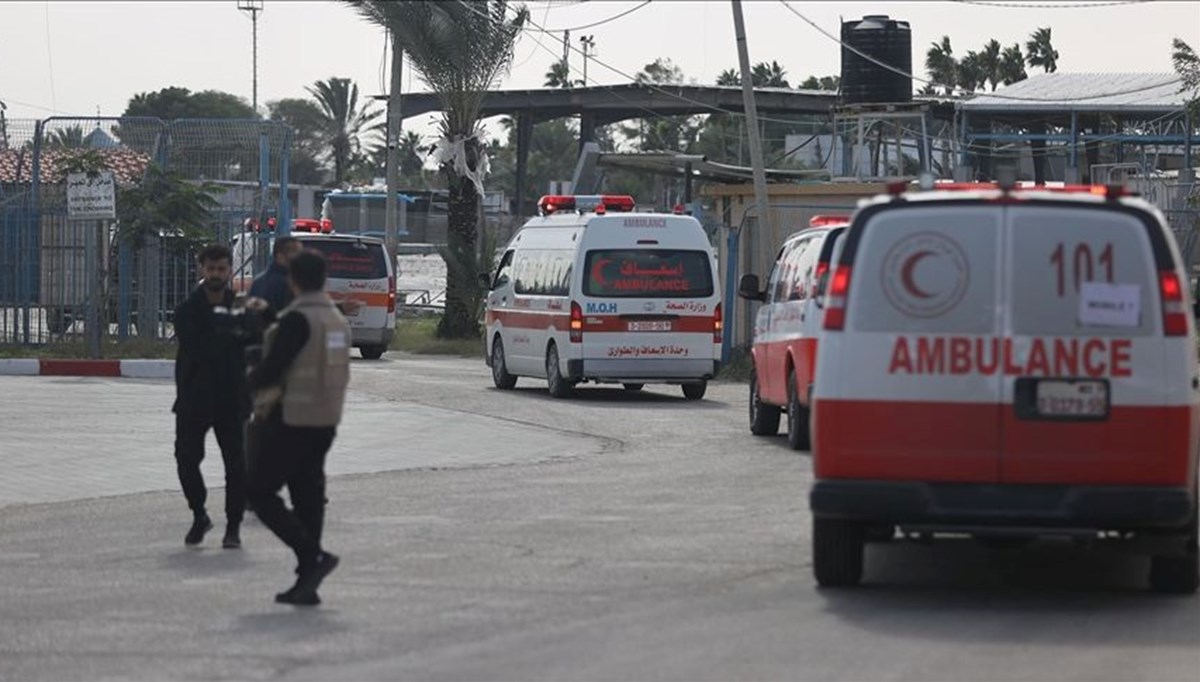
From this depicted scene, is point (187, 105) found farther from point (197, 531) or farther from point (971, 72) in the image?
point (197, 531)

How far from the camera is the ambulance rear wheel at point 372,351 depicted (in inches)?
1412

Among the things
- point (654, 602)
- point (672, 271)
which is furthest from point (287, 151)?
point (654, 602)

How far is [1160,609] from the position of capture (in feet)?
33.9

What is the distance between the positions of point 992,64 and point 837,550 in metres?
67.6

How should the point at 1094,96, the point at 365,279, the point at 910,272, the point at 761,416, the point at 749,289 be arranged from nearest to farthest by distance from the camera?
the point at 910,272, the point at 761,416, the point at 749,289, the point at 365,279, the point at 1094,96

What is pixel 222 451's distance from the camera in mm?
12641

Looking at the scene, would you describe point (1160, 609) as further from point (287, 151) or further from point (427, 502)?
point (287, 151)

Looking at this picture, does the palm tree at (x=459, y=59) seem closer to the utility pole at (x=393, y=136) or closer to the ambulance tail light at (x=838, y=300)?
the utility pole at (x=393, y=136)

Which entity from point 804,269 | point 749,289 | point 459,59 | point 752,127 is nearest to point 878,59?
point 459,59

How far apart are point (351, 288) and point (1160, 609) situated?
2567 centimetres

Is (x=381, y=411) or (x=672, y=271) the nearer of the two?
(x=381, y=411)

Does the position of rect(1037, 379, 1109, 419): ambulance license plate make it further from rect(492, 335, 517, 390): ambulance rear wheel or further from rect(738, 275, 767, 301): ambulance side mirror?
rect(492, 335, 517, 390): ambulance rear wheel

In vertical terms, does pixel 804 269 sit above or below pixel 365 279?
above

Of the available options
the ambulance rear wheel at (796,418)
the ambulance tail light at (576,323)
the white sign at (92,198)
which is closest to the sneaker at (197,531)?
the ambulance rear wheel at (796,418)
